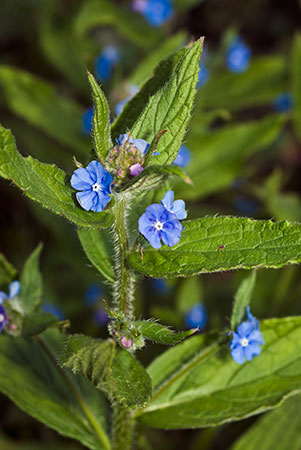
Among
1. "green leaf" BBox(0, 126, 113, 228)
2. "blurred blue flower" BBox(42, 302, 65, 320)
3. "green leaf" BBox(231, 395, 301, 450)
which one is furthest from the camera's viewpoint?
"blurred blue flower" BBox(42, 302, 65, 320)

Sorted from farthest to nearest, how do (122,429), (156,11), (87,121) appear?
1. (156,11)
2. (87,121)
3. (122,429)

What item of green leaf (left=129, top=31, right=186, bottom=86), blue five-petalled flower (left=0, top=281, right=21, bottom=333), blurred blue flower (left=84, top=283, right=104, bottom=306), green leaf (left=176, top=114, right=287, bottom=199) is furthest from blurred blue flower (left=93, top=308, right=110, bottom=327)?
blue five-petalled flower (left=0, top=281, right=21, bottom=333)

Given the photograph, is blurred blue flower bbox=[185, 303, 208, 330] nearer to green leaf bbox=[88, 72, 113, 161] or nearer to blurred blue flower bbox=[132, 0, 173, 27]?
green leaf bbox=[88, 72, 113, 161]

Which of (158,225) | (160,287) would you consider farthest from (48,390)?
(160,287)

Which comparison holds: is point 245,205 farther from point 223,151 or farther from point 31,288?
point 31,288

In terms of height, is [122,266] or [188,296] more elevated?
[188,296]

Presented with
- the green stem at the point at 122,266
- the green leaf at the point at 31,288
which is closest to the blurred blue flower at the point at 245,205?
the green leaf at the point at 31,288
